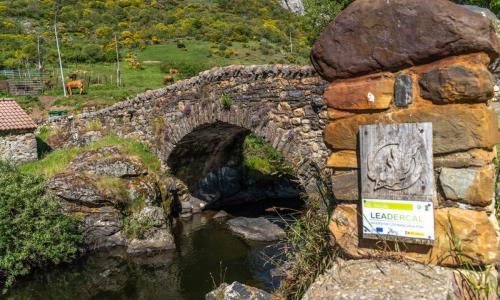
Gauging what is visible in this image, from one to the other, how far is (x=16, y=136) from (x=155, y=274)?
7.31m

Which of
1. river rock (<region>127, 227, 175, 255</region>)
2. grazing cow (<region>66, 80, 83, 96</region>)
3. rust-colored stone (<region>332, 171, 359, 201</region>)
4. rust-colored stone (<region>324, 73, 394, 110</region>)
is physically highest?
grazing cow (<region>66, 80, 83, 96</region>)

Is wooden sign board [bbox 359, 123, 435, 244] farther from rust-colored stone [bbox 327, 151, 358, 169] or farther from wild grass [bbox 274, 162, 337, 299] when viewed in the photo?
wild grass [bbox 274, 162, 337, 299]

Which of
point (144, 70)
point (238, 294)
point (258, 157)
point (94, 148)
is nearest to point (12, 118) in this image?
point (94, 148)

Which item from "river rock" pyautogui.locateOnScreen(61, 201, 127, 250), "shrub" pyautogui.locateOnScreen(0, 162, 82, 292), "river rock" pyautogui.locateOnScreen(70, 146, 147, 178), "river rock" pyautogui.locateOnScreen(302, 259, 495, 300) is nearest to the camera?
"river rock" pyautogui.locateOnScreen(302, 259, 495, 300)

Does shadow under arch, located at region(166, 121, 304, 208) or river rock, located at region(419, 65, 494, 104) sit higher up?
river rock, located at region(419, 65, 494, 104)

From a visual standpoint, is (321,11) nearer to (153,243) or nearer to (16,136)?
(16,136)

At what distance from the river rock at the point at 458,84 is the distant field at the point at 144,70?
853 inches

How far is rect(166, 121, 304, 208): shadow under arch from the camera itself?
1419 centimetres

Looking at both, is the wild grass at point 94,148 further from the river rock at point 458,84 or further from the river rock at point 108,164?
the river rock at point 458,84

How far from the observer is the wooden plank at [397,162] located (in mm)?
2354

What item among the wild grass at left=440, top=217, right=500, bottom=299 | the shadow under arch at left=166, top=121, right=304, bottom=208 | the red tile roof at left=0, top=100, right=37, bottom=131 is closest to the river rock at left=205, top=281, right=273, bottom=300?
the wild grass at left=440, top=217, right=500, bottom=299

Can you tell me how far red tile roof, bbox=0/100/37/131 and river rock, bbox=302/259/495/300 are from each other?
43.7ft

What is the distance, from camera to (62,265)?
9891 mm

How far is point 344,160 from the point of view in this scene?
273 centimetres
